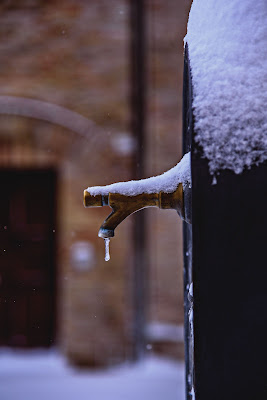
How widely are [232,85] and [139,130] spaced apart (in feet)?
12.3

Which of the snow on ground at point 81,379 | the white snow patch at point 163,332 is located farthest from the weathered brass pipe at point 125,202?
the white snow patch at point 163,332

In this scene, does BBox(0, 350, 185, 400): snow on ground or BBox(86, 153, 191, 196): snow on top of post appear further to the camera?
BBox(0, 350, 185, 400): snow on ground

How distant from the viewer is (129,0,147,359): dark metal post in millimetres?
4500

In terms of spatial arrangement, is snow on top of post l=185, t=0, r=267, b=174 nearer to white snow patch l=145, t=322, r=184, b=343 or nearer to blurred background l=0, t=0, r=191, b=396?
blurred background l=0, t=0, r=191, b=396

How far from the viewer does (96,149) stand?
4453mm

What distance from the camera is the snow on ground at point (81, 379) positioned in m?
4.05

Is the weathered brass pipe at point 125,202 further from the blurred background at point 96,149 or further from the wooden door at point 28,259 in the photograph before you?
the wooden door at point 28,259

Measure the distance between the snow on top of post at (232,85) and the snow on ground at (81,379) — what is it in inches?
140

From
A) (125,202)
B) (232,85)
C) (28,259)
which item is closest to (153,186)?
(125,202)

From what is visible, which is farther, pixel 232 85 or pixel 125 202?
pixel 125 202

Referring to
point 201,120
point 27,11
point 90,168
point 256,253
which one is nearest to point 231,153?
point 201,120

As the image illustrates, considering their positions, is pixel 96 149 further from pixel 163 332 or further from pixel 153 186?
pixel 153 186

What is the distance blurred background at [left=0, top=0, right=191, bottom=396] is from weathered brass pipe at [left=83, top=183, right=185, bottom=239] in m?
3.41

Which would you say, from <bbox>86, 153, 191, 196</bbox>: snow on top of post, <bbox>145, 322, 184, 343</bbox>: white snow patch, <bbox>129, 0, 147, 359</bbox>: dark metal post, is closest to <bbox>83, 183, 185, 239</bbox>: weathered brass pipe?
<bbox>86, 153, 191, 196</bbox>: snow on top of post
